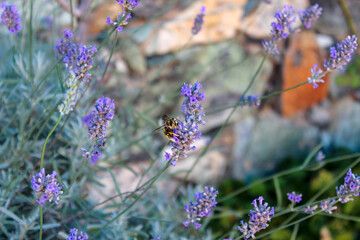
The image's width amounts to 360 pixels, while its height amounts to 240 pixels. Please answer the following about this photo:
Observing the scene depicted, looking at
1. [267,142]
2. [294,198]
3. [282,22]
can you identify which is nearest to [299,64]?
[267,142]

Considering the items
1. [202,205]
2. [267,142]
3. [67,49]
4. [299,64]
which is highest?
→ [299,64]

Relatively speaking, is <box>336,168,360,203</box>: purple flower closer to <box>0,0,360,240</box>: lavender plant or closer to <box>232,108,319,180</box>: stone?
<box>0,0,360,240</box>: lavender plant

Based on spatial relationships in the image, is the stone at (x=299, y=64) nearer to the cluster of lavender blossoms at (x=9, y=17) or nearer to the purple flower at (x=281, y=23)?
the purple flower at (x=281, y=23)

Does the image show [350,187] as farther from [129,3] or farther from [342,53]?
[129,3]

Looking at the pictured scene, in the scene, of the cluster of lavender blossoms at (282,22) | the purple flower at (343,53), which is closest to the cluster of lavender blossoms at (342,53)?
the purple flower at (343,53)

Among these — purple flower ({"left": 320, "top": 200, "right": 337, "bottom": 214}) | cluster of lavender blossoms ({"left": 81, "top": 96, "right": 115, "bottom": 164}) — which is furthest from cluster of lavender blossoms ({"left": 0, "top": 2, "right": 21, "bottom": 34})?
purple flower ({"left": 320, "top": 200, "right": 337, "bottom": 214})

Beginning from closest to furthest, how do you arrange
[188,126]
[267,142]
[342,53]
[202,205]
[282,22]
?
[188,126] < [202,205] < [342,53] < [282,22] < [267,142]

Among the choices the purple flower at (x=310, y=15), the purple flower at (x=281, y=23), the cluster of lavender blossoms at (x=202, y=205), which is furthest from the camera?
the purple flower at (x=310, y=15)
